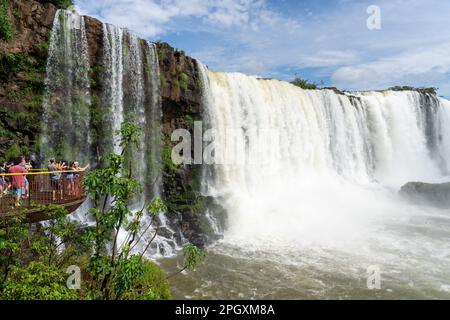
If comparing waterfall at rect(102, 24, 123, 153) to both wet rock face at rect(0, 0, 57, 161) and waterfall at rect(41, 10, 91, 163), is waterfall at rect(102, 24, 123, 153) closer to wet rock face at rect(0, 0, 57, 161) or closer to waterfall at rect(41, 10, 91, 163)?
waterfall at rect(41, 10, 91, 163)

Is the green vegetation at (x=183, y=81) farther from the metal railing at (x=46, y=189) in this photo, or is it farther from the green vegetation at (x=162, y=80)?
the metal railing at (x=46, y=189)

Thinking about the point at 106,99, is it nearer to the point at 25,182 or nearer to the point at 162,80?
the point at 162,80

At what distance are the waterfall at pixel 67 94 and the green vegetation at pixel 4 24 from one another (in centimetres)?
149

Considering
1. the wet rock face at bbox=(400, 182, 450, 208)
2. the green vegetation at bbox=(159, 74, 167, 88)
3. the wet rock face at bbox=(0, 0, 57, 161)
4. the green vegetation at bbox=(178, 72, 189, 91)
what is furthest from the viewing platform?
the wet rock face at bbox=(400, 182, 450, 208)

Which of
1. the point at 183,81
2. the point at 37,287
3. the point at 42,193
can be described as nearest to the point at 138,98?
the point at 183,81

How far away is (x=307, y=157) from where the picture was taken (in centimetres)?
2642

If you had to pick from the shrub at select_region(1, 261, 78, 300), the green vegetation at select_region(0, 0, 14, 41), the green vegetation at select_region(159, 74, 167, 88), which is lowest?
the shrub at select_region(1, 261, 78, 300)

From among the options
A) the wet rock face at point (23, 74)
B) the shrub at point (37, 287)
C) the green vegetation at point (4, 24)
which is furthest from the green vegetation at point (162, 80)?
the shrub at point (37, 287)

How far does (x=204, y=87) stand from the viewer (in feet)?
65.0

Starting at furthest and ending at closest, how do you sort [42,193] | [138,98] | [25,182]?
1. [138,98]
2. [42,193]
3. [25,182]

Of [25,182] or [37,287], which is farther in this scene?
[25,182]

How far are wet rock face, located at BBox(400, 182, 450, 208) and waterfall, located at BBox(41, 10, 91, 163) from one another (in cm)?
2242

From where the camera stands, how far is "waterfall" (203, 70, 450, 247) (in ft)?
62.6

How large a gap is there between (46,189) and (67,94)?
23.5 ft
